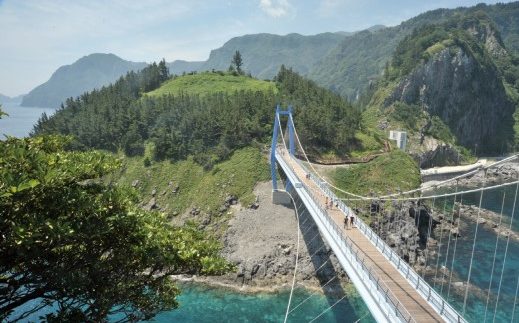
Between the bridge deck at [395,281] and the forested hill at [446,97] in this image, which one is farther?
the forested hill at [446,97]

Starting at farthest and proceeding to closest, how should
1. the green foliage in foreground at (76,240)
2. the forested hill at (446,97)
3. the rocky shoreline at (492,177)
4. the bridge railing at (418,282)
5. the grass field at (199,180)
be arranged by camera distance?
the forested hill at (446,97), the rocky shoreline at (492,177), the grass field at (199,180), the bridge railing at (418,282), the green foliage in foreground at (76,240)

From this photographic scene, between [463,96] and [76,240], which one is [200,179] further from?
[463,96]

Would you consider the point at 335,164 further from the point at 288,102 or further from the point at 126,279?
the point at 126,279

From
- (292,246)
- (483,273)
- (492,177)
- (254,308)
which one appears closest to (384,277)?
(254,308)

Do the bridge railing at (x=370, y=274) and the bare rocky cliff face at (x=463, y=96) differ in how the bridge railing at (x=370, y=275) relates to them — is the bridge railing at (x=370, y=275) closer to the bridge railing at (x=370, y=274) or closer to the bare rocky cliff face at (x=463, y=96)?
the bridge railing at (x=370, y=274)

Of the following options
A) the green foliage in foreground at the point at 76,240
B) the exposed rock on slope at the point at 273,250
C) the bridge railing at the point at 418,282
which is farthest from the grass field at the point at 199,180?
the green foliage in foreground at the point at 76,240

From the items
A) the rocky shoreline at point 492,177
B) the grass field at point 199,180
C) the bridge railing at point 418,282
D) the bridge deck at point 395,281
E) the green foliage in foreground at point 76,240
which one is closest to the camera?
the green foliage in foreground at point 76,240
